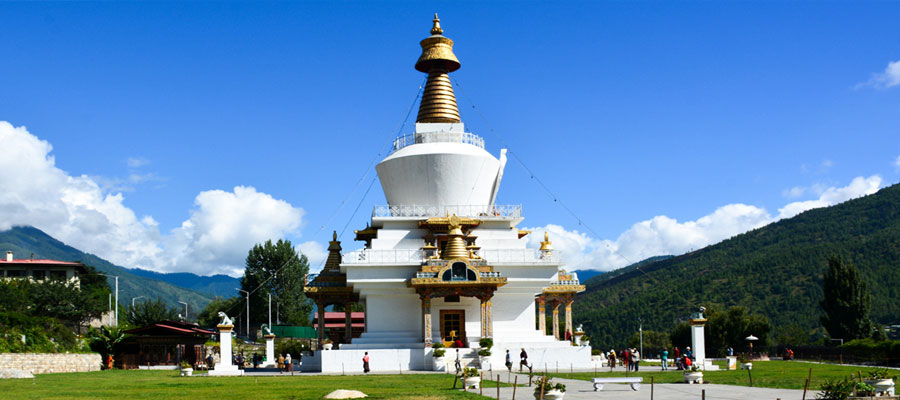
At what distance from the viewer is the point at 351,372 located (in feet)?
127

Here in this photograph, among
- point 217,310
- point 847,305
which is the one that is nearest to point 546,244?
point 847,305

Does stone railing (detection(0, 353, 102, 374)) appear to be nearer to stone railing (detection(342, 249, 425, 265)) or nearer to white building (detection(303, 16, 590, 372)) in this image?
white building (detection(303, 16, 590, 372))

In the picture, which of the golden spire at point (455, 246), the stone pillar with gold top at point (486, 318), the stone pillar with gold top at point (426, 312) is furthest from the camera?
the golden spire at point (455, 246)

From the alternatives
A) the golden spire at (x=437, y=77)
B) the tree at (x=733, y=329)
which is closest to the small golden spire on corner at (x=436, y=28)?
the golden spire at (x=437, y=77)

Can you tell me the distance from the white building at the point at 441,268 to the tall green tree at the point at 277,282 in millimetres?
37928

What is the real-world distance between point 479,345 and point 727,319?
45.8 metres

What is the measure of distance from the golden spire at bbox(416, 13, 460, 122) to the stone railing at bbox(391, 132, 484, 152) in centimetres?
147

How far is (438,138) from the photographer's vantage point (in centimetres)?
4750

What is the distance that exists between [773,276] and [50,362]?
9338cm

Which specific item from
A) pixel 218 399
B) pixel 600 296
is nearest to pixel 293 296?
pixel 218 399

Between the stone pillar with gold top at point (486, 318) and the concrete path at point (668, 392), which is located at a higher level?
the stone pillar with gold top at point (486, 318)

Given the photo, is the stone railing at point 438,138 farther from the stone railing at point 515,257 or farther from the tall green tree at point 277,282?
the tall green tree at point 277,282

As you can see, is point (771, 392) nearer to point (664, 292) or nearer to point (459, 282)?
point (459, 282)

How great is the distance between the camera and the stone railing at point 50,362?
38.0 metres
